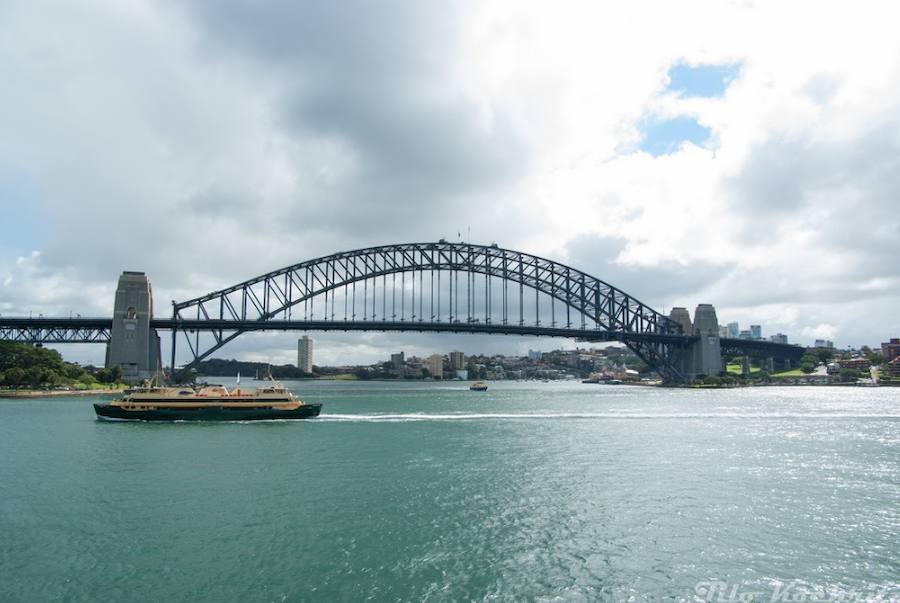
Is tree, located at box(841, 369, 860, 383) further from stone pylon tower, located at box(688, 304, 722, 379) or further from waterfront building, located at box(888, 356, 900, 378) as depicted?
stone pylon tower, located at box(688, 304, 722, 379)

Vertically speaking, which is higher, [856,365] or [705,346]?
[705,346]

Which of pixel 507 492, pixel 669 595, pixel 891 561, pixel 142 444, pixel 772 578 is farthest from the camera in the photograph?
pixel 142 444

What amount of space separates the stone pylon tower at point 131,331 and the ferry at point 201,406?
39.4 m

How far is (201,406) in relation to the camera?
45375 mm

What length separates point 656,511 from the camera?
17844 mm

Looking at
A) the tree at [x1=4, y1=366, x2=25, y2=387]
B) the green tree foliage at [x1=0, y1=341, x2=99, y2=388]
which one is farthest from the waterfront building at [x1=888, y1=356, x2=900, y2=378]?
the tree at [x1=4, y1=366, x2=25, y2=387]

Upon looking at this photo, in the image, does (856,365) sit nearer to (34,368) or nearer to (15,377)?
(34,368)

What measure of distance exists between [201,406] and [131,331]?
43.5m

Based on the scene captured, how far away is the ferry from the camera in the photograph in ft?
144

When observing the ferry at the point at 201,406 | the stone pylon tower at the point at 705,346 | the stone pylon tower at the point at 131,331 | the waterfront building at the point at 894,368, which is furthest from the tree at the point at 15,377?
the waterfront building at the point at 894,368

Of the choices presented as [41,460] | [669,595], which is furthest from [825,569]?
[41,460]

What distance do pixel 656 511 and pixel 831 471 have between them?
11119 mm

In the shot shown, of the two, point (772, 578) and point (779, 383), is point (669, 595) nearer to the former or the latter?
point (772, 578)

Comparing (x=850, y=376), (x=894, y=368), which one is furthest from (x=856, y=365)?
(x=850, y=376)
